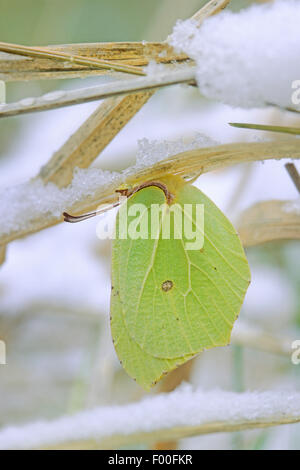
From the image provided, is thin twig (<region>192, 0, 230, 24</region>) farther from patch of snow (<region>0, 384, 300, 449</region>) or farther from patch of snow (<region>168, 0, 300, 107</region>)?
patch of snow (<region>0, 384, 300, 449</region>)

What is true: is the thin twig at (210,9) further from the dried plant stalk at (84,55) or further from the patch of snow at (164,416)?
the patch of snow at (164,416)

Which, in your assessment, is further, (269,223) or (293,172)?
(269,223)

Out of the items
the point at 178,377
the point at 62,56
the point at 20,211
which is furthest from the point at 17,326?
the point at 62,56

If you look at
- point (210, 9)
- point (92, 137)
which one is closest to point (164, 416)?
point (92, 137)

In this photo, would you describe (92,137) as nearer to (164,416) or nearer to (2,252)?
(2,252)

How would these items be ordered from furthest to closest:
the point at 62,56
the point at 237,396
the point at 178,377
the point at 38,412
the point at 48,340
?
the point at 48,340 < the point at 38,412 < the point at 178,377 < the point at 237,396 < the point at 62,56

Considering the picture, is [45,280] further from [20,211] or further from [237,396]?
[237,396]
